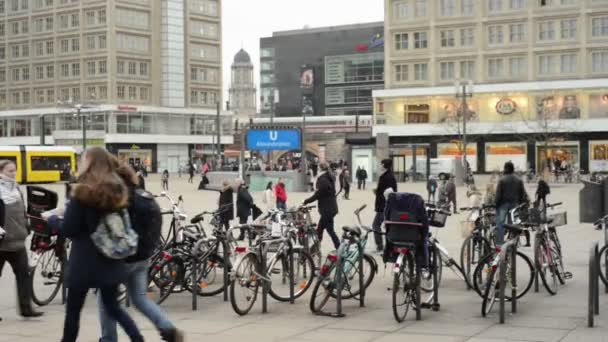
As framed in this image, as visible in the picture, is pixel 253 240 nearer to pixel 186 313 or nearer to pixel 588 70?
pixel 186 313

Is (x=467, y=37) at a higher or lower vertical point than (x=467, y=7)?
lower

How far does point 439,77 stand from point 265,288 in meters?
66.6

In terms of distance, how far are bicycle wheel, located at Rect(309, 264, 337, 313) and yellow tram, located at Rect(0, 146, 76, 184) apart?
2122 inches

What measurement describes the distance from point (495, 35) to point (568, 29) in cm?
581

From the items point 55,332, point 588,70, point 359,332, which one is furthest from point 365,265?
point 588,70

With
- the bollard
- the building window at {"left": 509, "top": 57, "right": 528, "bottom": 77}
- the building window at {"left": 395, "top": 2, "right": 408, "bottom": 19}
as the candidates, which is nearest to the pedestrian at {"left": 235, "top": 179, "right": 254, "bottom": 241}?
the bollard

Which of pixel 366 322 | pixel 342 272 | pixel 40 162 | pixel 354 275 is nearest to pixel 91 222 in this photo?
pixel 366 322

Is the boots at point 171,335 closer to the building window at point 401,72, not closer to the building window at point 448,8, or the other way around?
the building window at point 448,8

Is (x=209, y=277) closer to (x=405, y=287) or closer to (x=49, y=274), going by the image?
(x=49, y=274)

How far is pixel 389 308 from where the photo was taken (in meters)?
10.9

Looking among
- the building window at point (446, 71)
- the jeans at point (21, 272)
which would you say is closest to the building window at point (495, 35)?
the building window at point (446, 71)

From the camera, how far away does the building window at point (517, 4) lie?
72.4 meters

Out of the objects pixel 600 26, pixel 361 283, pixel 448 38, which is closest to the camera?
pixel 361 283

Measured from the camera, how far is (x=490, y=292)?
10.3 m
